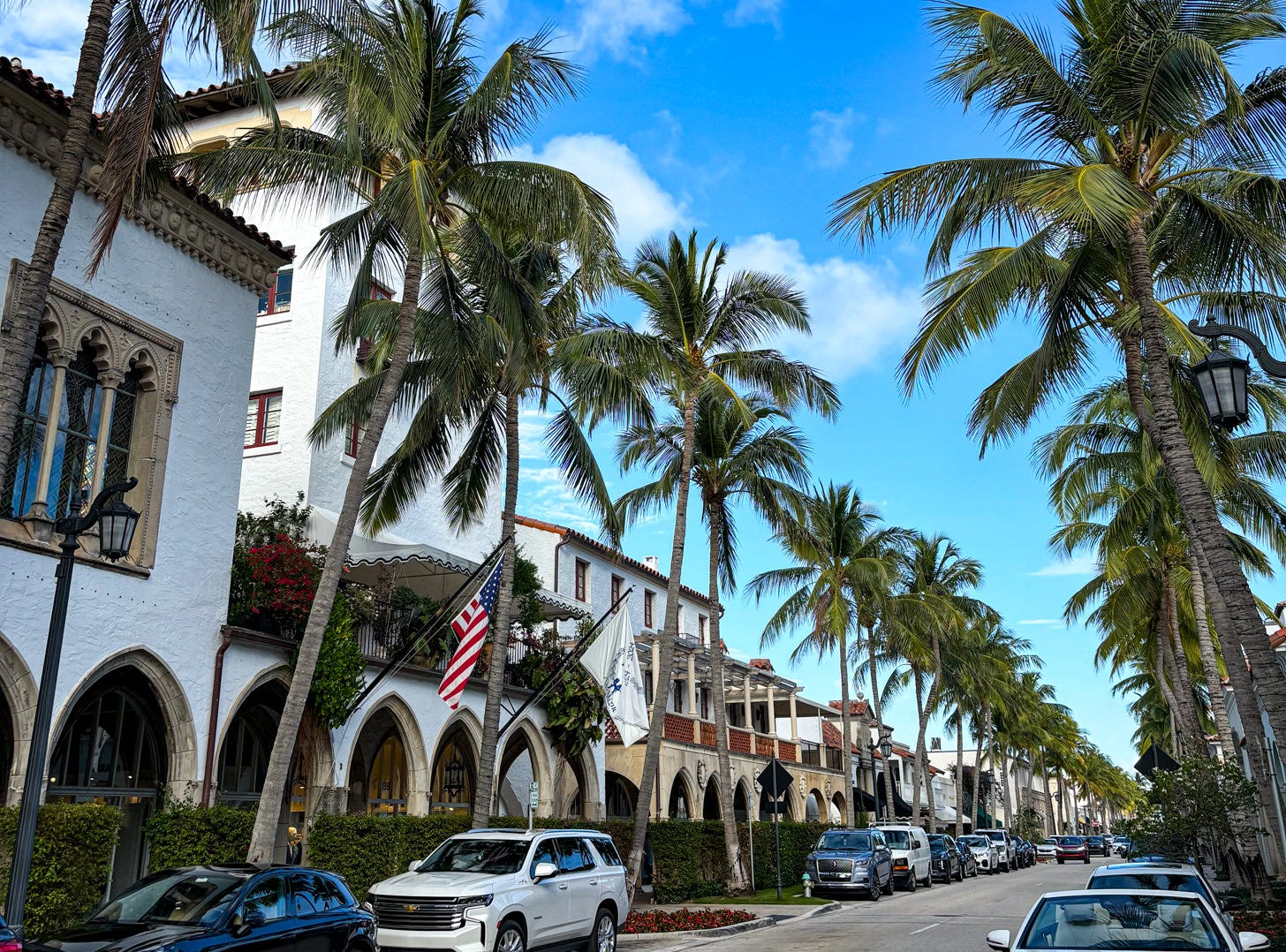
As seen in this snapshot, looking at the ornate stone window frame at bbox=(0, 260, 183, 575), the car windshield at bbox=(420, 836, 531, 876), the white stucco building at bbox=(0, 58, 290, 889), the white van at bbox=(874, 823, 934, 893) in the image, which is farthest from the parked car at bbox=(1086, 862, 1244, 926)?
the white van at bbox=(874, 823, 934, 893)

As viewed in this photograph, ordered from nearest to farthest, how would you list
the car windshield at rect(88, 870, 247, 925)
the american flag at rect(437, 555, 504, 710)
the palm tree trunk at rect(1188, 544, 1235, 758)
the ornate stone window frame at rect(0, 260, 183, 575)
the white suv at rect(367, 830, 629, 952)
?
the car windshield at rect(88, 870, 247, 925)
the white suv at rect(367, 830, 629, 952)
the ornate stone window frame at rect(0, 260, 183, 575)
the american flag at rect(437, 555, 504, 710)
the palm tree trunk at rect(1188, 544, 1235, 758)

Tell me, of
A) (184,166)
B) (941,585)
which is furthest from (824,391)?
(941,585)

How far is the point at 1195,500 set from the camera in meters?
13.3

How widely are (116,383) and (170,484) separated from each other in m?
1.68

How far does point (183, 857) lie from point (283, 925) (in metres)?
5.55

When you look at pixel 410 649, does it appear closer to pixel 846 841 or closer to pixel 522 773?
pixel 522 773

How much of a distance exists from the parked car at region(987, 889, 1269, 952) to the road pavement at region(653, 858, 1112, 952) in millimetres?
7834

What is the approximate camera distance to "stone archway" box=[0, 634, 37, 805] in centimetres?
1316

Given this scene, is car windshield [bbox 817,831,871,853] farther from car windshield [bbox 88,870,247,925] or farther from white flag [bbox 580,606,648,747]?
car windshield [bbox 88,870,247,925]

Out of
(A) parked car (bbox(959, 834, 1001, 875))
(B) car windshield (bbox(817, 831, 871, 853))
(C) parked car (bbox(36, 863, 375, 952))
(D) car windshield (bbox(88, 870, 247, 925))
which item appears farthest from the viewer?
(A) parked car (bbox(959, 834, 1001, 875))

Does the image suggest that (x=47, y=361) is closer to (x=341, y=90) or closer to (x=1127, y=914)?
(x=341, y=90)

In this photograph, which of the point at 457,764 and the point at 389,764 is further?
the point at 457,764

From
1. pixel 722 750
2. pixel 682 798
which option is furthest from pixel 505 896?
pixel 682 798

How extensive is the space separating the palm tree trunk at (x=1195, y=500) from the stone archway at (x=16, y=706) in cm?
1435
